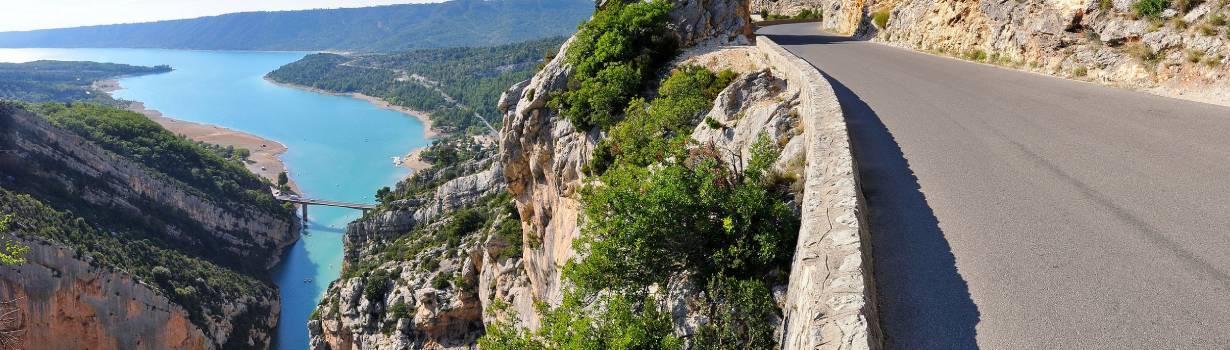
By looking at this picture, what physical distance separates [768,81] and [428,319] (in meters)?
17.1

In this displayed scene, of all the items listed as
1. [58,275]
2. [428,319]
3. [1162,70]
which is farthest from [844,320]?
[58,275]

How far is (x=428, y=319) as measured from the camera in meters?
24.7

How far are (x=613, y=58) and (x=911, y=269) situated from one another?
12372 mm

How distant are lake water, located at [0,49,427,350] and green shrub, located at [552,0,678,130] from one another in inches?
1440

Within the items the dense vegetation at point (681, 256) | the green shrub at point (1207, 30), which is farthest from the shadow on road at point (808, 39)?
the dense vegetation at point (681, 256)

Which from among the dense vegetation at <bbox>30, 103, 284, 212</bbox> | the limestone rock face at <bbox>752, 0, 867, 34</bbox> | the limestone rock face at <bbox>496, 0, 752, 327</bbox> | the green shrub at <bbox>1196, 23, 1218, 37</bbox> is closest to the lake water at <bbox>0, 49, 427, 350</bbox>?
the dense vegetation at <bbox>30, 103, 284, 212</bbox>

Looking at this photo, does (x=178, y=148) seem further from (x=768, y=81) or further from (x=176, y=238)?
(x=768, y=81)

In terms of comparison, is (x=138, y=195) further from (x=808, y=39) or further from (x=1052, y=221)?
(x=1052, y=221)

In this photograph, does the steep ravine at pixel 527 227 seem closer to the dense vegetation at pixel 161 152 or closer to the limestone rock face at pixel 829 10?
the limestone rock face at pixel 829 10

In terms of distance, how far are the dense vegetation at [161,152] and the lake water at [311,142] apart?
7306 millimetres

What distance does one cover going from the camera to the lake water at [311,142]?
191 ft

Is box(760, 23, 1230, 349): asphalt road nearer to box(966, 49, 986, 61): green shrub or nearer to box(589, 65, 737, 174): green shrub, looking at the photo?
box(589, 65, 737, 174): green shrub

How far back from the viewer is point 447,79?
521 feet

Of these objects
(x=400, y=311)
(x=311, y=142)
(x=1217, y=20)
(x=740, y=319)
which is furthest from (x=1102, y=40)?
(x=311, y=142)
